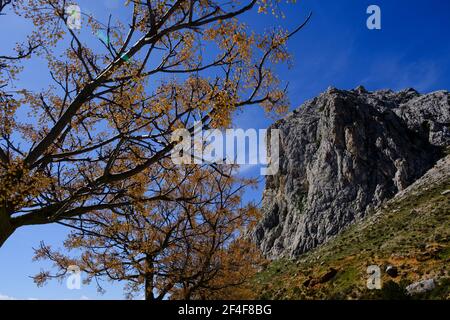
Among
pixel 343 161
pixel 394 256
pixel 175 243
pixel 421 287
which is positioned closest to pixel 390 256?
pixel 394 256

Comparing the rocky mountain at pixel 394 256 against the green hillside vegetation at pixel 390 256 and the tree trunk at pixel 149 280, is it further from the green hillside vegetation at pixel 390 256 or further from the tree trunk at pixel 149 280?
the tree trunk at pixel 149 280

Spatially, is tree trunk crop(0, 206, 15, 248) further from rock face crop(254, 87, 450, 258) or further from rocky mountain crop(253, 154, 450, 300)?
rock face crop(254, 87, 450, 258)

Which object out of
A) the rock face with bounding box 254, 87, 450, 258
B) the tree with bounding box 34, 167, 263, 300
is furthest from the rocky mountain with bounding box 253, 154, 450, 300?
the tree with bounding box 34, 167, 263, 300

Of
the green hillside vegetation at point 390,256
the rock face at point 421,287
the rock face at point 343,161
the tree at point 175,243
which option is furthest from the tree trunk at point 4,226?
the rock face at point 343,161

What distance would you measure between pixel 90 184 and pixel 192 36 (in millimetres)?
4708

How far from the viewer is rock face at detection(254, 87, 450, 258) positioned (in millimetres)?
96875

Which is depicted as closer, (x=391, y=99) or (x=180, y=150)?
(x=180, y=150)

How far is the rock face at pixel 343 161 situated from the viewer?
318 feet

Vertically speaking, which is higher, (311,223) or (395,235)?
(311,223)

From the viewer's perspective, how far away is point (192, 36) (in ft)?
33.8
